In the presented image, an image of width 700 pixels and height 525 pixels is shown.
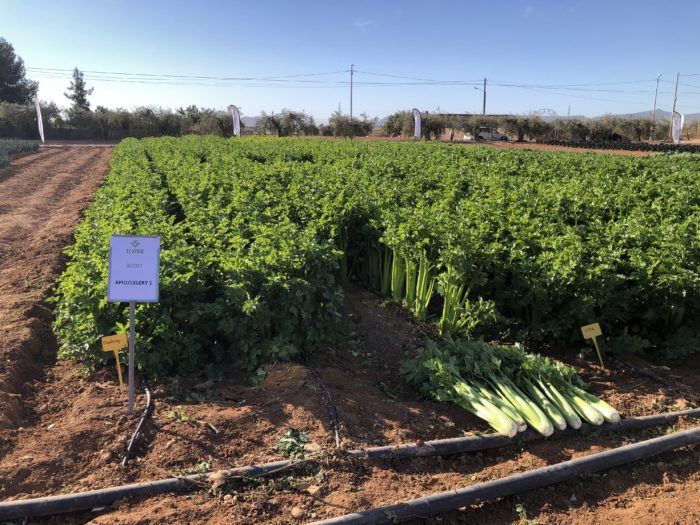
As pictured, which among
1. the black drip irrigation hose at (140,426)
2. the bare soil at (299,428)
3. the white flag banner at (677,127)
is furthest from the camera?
the white flag banner at (677,127)

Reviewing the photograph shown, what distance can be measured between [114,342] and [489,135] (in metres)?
55.1

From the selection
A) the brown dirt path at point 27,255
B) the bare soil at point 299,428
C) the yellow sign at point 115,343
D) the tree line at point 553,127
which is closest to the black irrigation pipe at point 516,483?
the bare soil at point 299,428

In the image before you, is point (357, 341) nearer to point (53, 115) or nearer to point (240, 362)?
point (240, 362)

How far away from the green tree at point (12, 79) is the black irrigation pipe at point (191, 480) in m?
69.7

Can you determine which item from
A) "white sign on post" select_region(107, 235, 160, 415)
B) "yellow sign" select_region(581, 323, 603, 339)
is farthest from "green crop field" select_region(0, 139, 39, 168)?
"yellow sign" select_region(581, 323, 603, 339)

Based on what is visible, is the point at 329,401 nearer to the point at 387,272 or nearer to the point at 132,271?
the point at 132,271

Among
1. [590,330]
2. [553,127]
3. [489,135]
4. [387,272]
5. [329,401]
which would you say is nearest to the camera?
[329,401]

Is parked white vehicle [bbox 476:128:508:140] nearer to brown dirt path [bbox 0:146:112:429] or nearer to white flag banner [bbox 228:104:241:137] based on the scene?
white flag banner [bbox 228:104:241:137]

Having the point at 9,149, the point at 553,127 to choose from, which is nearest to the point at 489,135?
the point at 553,127

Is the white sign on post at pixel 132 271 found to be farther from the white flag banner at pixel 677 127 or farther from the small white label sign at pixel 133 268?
the white flag banner at pixel 677 127

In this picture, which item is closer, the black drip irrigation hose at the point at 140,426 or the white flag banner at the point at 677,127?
the black drip irrigation hose at the point at 140,426

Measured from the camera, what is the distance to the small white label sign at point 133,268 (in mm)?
3512

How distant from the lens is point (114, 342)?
12.3ft

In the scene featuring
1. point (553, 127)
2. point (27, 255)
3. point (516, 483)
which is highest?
point (553, 127)
